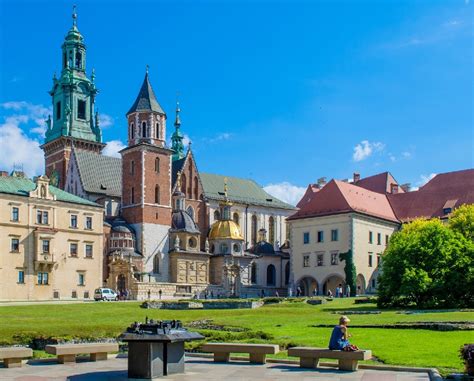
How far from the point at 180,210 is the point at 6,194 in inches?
1095

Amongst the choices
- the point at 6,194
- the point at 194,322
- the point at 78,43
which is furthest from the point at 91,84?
the point at 194,322

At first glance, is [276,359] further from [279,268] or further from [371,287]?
[279,268]

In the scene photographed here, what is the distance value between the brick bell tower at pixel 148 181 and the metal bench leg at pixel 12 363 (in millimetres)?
58222

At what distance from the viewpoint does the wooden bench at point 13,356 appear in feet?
58.1

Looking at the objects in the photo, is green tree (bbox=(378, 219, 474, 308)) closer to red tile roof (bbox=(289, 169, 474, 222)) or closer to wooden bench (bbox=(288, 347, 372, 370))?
wooden bench (bbox=(288, 347, 372, 370))

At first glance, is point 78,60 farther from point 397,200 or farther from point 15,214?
point 397,200

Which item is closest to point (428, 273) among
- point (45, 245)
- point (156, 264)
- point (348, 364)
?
point (348, 364)

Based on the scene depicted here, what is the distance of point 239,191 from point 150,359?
85491 mm

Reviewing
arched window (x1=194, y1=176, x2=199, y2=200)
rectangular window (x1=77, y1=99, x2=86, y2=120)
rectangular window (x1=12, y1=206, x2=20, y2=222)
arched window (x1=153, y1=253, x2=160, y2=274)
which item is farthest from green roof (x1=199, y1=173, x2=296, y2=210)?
rectangular window (x1=12, y1=206, x2=20, y2=222)

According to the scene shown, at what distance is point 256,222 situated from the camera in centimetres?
9894

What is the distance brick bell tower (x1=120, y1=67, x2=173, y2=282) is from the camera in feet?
254

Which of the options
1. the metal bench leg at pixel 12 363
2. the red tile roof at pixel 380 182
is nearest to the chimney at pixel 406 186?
the red tile roof at pixel 380 182

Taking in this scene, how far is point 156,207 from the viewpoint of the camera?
79.4 m

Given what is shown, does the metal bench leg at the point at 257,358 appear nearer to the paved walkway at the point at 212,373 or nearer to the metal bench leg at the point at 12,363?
the paved walkway at the point at 212,373
